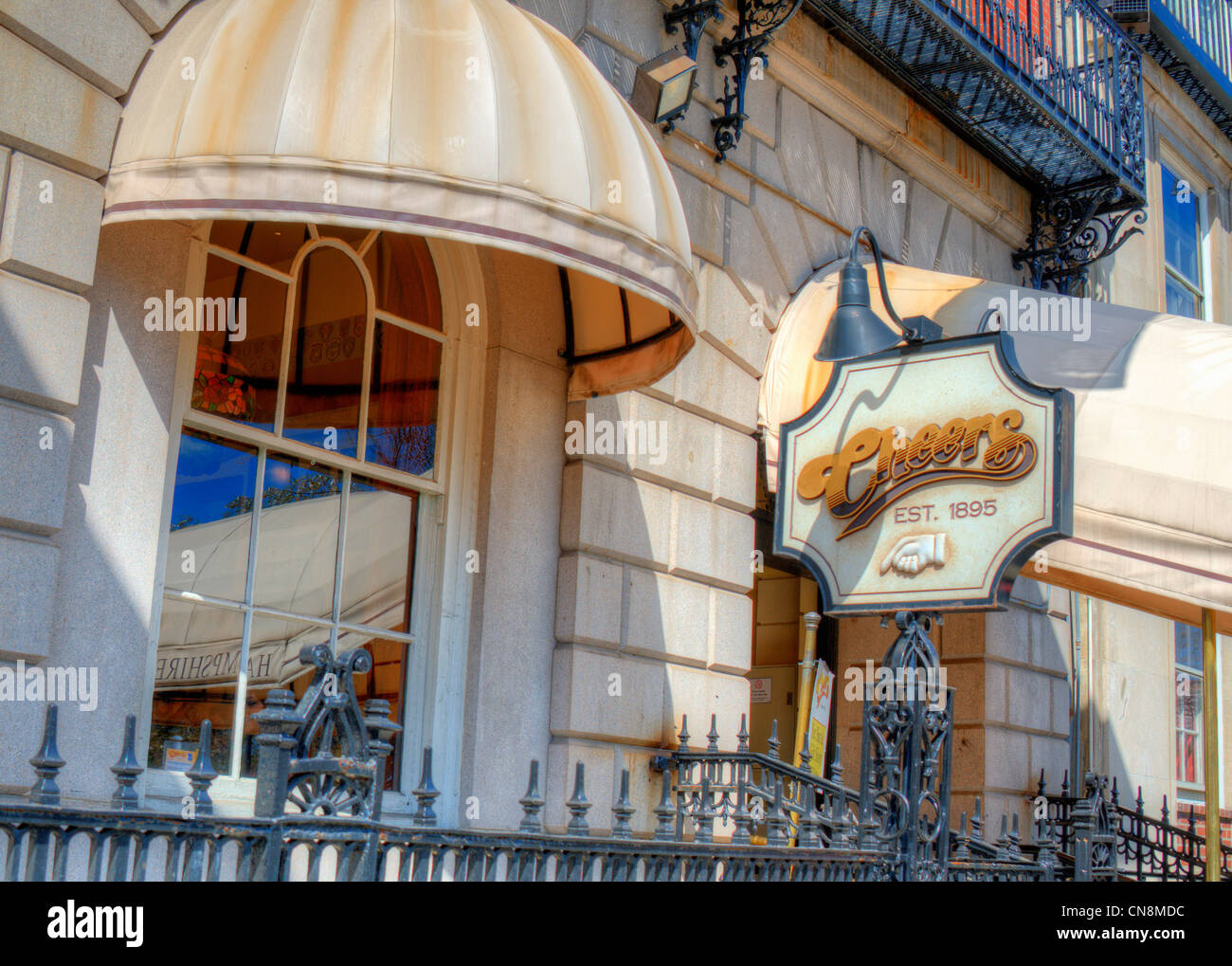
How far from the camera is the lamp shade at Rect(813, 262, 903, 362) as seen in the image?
789cm

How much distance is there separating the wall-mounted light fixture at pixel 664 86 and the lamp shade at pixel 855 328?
5.68ft

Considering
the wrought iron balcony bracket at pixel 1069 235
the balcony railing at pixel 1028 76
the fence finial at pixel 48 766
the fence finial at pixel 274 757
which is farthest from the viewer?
the wrought iron balcony bracket at pixel 1069 235

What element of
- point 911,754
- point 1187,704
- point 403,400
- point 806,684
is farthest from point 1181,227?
point 403,400

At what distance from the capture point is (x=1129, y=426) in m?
8.80

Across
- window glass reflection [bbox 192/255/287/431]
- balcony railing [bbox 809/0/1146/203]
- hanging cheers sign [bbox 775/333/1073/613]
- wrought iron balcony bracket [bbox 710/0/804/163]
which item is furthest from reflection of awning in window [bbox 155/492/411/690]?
balcony railing [bbox 809/0/1146/203]

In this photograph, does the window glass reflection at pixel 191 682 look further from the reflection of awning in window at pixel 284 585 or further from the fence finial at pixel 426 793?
the fence finial at pixel 426 793

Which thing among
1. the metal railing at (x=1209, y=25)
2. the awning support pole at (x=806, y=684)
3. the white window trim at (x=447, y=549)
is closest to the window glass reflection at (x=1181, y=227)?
the metal railing at (x=1209, y=25)

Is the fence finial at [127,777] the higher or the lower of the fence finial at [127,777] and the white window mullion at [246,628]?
the lower

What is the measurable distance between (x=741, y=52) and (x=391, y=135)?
4.77 metres

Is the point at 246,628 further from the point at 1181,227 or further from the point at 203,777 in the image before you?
the point at 1181,227

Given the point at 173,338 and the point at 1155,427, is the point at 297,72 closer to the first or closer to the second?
the point at 173,338

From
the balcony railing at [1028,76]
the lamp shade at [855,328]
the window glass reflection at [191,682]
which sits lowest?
the window glass reflection at [191,682]

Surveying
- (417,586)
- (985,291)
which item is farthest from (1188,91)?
(417,586)

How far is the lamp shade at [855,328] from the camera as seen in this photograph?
7.89 m
